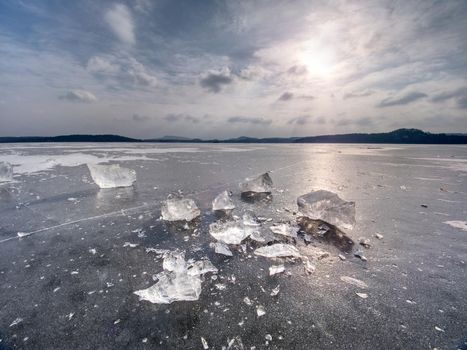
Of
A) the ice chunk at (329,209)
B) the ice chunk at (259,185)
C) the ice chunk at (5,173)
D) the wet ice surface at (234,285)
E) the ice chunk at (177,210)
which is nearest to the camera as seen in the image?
the wet ice surface at (234,285)

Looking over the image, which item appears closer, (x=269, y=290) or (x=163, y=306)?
(x=163, y=306)

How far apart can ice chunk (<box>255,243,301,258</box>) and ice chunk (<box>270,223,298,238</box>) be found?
61 centimetres

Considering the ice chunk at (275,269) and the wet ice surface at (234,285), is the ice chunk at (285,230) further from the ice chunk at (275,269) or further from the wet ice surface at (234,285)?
the ice chunk at (275,269)

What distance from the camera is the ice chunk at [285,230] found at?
3.82m

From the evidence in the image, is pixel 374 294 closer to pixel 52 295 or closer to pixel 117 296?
pixel 117 296

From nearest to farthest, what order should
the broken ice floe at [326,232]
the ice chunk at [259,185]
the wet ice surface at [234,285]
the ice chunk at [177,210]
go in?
the wet ice surface at [234,285]
the broken ice floe at [326,232]
the ice chunk at [177,210]
the ice chunk at [259,185]

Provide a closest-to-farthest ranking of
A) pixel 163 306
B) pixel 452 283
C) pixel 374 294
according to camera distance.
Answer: pixel 163 306, pixel 374 294, pixel 452 283

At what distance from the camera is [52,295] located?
7.70 ft

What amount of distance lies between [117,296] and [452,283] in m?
3.48

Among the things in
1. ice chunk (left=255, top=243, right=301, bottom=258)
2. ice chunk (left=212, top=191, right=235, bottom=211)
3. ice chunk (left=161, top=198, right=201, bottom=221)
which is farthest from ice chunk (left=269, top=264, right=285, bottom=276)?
ice chunk (left=212, top=191, right=235, bottom=211)

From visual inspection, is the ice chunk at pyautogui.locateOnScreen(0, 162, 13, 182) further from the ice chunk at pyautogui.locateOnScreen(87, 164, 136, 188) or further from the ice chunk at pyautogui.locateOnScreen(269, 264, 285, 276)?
the ice chunk at pyautogui.locateOnScreen(269, 264, 285, 276)

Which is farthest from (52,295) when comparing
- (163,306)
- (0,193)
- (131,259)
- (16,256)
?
(0,193)

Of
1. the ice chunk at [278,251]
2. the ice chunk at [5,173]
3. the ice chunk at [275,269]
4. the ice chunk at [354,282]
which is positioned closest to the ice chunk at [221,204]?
the ice chunk at [278,251]

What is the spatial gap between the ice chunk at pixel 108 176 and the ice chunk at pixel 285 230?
5.86m
